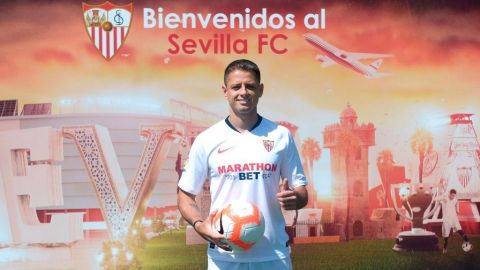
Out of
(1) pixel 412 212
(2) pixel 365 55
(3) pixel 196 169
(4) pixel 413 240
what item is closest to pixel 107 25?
(2) pixel 365 55

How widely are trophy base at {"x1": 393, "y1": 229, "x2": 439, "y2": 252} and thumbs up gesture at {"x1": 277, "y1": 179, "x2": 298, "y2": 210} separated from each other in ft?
8.32

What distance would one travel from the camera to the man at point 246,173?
2.70 metres

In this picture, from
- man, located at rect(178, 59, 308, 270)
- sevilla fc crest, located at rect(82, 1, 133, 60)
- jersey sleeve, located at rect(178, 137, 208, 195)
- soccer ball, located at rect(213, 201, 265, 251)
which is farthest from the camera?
sevilla fc crest, located at rect(82, 1, 133, 60)

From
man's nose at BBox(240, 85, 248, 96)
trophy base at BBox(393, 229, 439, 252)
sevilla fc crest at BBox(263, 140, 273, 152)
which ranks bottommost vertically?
trophy base at BBox(393, 229, 439, 252)

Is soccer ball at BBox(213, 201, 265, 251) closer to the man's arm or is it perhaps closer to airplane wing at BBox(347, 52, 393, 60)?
the man's arm

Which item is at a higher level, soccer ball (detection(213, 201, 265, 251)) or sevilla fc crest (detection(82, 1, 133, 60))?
sevilla fc crest (detection(82, 1, 133, 60))

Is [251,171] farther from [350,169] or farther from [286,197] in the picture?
[350,169]

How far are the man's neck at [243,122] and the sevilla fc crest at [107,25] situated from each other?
2.24 m

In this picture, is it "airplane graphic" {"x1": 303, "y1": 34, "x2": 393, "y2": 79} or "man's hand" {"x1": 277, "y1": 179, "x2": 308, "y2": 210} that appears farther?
"airplane graphic" {"x1": 303, "y1": 34, "x2": 393, "y2": 79}

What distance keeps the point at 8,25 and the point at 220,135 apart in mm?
2753

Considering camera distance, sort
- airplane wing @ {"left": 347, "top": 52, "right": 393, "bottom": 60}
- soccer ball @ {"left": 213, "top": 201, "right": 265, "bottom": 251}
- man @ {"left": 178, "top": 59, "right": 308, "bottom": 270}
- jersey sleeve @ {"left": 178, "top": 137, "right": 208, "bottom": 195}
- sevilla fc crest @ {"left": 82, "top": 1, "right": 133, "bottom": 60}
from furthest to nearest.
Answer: airplane wing @ {"left": 347, "top": 52, "right": 393, "bottom": 60} < sevilla fc crest @ {"left": 82, "top": 1, "right": 133, "bottom": 60} < jersey sleeve @ {"left": 178, "top": 137, "right": 208, "bottom": 195} < man @ {"left": 178, "top": 59, "right": 308, "bottom": 270} < soccer ball @ {"left": 213, "top": 201, "right": 265, "bottom": 251}

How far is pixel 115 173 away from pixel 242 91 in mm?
2392

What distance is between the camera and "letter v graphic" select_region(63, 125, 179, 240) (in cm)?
481

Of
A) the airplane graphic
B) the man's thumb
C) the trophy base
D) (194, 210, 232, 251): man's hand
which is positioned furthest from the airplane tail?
(194, 210, 232, 251): man's hand
